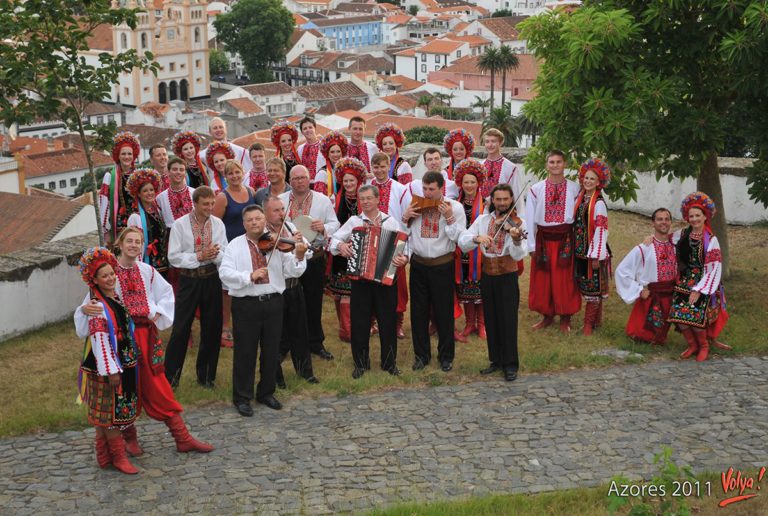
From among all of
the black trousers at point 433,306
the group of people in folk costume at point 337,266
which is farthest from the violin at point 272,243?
the black trousers at point 433,306

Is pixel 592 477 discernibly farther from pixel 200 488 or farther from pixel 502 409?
pixel 200 488

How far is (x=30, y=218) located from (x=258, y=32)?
94.3 m

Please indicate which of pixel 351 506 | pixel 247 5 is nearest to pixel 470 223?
pixel 351 506

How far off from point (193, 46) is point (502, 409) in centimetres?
11658

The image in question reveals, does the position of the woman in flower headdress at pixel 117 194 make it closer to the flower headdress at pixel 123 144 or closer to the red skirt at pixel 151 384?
the flower headdress at pixel 123 144

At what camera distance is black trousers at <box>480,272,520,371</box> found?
8844 mm

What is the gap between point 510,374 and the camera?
8781mm

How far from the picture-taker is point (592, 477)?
23.2 feet

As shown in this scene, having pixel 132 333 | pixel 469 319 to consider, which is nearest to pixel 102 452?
pixel 132 333

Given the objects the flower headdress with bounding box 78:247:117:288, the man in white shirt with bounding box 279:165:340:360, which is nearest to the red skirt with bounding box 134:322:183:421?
the flower headdress with bounding box 78:247:117:288

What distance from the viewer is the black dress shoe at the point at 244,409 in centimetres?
802

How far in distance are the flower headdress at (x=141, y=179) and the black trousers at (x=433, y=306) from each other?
→ 2315 millimetres

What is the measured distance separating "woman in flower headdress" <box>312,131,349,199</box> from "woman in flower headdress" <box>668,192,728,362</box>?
124 inches

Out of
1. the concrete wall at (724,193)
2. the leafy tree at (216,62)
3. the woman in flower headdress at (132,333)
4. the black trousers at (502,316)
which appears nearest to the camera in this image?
the woman in flower headdress at (132,333)
